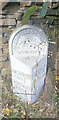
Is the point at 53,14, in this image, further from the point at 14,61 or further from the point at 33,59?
the point at 14,61

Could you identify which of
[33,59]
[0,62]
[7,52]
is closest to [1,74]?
[0,62]

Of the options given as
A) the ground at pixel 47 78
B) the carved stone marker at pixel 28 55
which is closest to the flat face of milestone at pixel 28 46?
the carved stone marker at pixel 28 55

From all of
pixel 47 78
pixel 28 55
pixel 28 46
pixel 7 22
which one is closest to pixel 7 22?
pixel 7 22

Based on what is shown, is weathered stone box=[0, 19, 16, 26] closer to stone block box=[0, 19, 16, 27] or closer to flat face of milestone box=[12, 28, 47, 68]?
stone block box=[0, 19, 16, 27]

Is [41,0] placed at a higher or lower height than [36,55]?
higher

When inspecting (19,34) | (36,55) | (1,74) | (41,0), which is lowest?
(1,74)

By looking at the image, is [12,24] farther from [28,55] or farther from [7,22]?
[28,55]

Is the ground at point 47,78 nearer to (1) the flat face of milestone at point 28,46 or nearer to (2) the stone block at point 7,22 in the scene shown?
(2) the stone block at point 7,22
